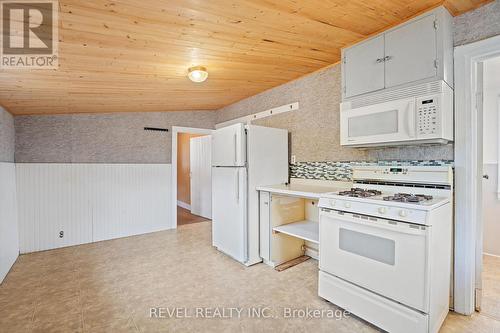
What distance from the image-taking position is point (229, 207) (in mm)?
3160

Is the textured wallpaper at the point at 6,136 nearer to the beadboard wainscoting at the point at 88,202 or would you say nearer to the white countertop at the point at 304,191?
the beadboard wainscoting at the point at 88,202

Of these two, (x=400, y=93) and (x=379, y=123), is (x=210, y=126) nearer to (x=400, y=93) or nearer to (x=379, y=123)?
(x=379, y=123)

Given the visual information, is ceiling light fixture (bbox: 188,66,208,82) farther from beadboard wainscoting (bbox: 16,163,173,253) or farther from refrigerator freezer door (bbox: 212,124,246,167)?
beadboard wainscoting (bbox: 16,163,173,253)

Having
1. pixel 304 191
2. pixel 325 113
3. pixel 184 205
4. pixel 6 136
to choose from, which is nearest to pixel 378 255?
pixel 304 191

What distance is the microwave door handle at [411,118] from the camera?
74.5 inches

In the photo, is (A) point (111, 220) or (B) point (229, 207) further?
(A) point (111, 220)

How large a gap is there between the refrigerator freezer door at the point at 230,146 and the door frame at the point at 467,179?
1.98m

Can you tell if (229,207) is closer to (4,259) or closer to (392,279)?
(392,279)

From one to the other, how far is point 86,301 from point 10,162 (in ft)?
7.75

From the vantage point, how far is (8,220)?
9.91 ft

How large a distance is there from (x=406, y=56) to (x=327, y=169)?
1.39 metres

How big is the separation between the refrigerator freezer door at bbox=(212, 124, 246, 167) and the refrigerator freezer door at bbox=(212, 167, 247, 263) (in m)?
0.10

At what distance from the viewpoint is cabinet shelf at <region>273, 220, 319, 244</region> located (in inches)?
103

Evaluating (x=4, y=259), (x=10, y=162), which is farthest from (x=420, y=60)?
(x=10, y=162)
